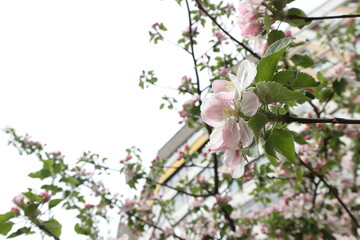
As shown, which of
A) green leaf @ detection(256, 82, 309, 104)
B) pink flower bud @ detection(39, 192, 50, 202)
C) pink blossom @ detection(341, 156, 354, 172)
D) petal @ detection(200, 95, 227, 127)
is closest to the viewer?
green leaf @ detection(256, 82, 309, 104)

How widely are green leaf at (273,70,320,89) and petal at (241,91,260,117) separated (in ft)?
0.30

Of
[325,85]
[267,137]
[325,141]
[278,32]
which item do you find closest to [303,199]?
[325,141]

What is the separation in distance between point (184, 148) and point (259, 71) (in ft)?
9.78

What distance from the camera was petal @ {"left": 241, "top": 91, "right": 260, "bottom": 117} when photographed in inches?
25.2

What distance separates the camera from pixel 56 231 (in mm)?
1424

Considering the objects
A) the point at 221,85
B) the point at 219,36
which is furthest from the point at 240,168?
the point at 219,36

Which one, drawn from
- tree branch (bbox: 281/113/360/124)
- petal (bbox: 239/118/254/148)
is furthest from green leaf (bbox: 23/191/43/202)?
tree branch (bbox: 281/113/360/124)

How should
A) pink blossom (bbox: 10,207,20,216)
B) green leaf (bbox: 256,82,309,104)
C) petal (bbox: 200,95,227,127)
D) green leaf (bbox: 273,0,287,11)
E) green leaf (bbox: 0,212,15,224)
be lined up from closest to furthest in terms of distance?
1. green leaf (bbox: 256,82,309,104)
2. petal (bbox: 200,95,227,127)
3. green leaf (bbox: 273,0,287,11)
4. green leaf (bbox: 0,212,15,224)
5. pink blossom (bbox: 10,207,20,216)

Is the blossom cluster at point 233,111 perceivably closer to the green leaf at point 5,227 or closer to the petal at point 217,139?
the petal at point 217,139

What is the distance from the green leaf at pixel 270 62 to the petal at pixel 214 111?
114mm

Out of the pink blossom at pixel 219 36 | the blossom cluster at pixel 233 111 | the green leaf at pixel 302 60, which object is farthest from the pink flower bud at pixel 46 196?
the pink blossom at pixel 219 36

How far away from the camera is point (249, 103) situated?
0.65 meters

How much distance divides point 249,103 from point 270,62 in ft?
0.36

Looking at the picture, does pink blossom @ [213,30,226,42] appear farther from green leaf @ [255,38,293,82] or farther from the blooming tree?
green leaf @ [255,38,293,82]
